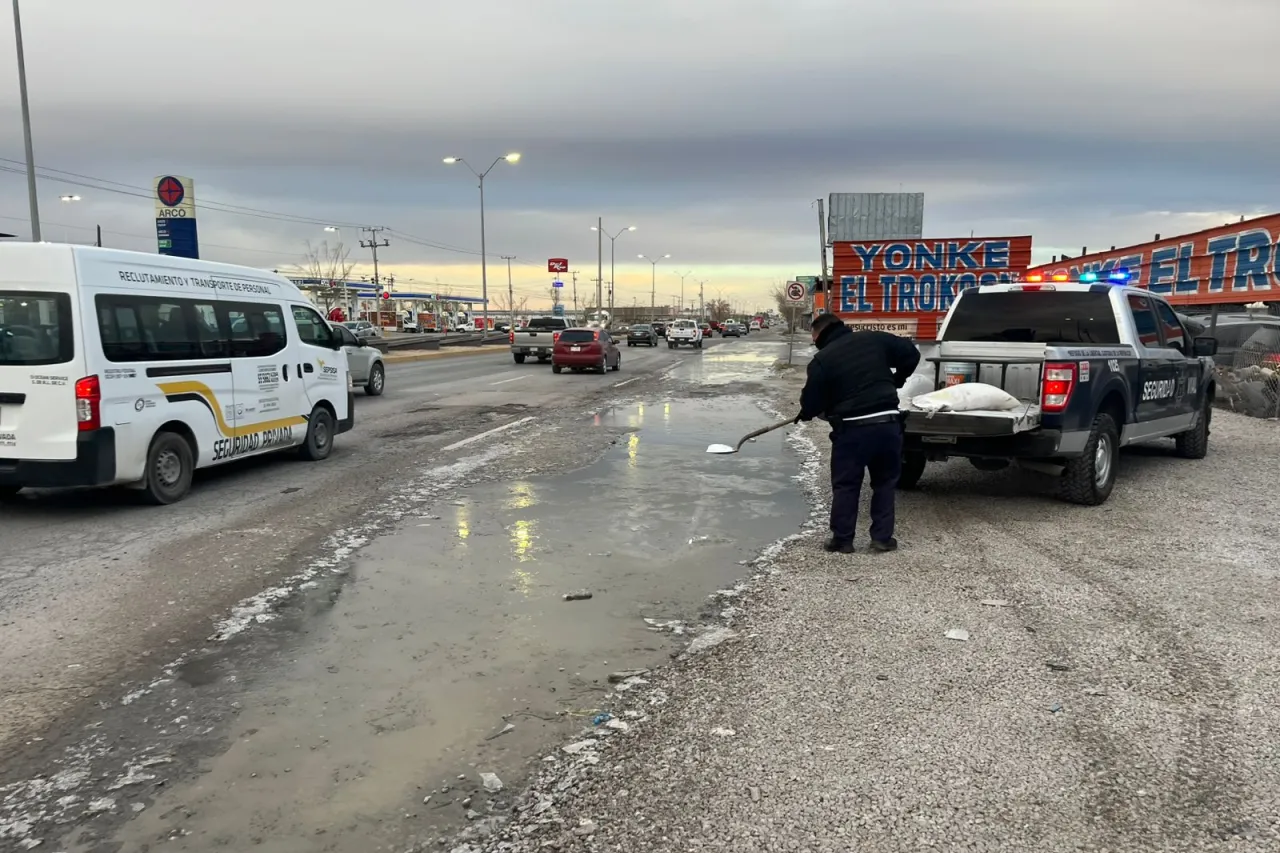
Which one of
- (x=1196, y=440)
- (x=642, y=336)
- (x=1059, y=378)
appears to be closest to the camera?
(x=1059, y=378)

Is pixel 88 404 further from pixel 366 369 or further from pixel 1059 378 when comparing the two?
pixel 366 369

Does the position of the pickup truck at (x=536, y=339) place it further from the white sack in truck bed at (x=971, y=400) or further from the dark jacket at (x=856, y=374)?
the dark jacket at (x=856, y=374)

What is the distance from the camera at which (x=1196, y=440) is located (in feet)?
33.2

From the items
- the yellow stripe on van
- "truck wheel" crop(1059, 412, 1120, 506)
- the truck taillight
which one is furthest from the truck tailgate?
the yellow stripe on van

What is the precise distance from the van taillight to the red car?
1999cm

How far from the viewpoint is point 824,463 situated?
33.8 feet

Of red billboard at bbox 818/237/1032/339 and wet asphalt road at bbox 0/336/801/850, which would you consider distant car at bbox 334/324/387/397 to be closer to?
wet asphalt road at bbox 0/336/801/850

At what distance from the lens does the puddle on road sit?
9.97 feet

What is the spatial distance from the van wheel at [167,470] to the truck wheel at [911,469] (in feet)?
22.6

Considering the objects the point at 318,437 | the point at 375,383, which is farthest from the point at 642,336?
the point at 318,437

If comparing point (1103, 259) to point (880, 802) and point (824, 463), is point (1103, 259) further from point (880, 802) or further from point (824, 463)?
point (880, 802)

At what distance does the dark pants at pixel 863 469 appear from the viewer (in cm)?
610

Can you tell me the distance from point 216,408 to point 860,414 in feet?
20.8

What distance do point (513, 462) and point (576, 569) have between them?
175 inches
